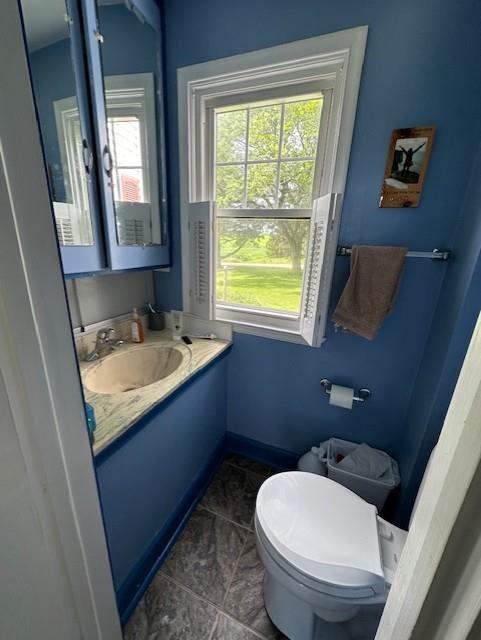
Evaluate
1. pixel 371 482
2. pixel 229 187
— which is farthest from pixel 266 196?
pixel 371 482

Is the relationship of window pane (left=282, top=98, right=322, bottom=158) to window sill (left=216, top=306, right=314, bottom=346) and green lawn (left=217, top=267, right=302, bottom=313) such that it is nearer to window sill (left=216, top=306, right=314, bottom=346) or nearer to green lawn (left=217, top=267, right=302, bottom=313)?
green lawn (left=217, top=267, right=302, bottom=313)

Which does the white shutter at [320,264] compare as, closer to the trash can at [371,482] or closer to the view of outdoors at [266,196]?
the view of outdoors at [266,196]

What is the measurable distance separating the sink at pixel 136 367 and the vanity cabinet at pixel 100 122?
452 mm

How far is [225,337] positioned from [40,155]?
119 cm

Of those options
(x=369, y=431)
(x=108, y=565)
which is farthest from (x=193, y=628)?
(x=369, y=431)

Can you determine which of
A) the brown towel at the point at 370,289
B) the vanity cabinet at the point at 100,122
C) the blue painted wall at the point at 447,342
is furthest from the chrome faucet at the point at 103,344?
the blue painted wall at the point at 447,342

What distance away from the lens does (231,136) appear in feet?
4.24

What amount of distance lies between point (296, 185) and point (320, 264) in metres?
0.46

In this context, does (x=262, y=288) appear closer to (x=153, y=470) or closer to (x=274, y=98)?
(x=274, y=98)

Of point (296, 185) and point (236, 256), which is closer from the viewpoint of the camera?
point (296, 185)

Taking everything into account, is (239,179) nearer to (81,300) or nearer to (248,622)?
(81,300)

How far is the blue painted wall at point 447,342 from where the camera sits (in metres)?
0.78

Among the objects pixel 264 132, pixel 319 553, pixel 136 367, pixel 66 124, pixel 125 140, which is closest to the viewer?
pixel 319 553

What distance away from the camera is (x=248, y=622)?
3.03 feet
